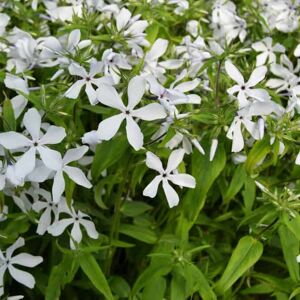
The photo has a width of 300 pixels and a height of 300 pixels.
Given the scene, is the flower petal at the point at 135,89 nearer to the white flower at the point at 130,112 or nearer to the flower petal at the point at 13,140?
the white flower at the point at 130,112

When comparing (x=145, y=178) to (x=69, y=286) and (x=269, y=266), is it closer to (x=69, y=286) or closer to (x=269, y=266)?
(x=69, y=286)

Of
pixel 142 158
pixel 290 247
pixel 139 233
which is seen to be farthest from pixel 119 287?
pixel 290 247

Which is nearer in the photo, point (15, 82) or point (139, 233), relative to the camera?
point (15, 82)

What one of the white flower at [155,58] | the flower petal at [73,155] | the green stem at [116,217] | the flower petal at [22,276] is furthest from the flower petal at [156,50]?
the flower petal at [22,276]

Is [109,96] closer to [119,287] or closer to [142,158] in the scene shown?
[142,158]

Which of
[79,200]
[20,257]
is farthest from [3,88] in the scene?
[20,257]

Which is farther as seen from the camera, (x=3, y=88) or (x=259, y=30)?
(x=259, y=30)
